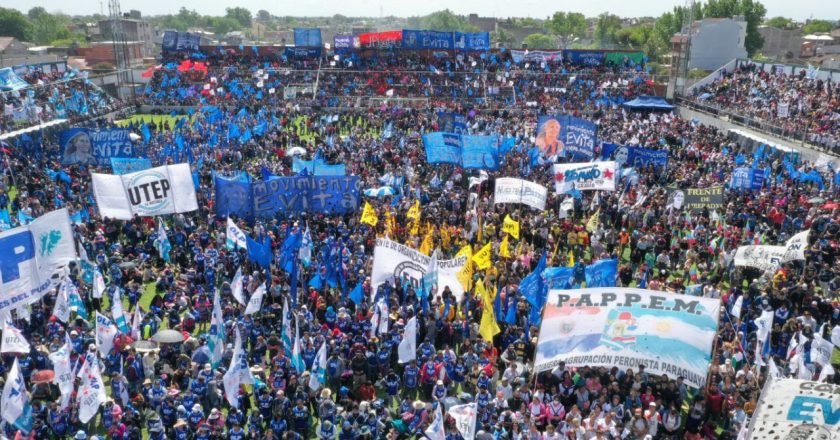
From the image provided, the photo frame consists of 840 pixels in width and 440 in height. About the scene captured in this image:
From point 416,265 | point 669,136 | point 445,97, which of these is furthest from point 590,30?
point 416,265

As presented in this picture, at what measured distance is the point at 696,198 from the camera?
18.8 metres

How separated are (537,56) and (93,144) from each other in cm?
3433

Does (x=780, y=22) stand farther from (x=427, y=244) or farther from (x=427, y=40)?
(x=427, y=244)

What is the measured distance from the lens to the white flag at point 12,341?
11102 mm

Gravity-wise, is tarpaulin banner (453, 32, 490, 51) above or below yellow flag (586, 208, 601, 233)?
above

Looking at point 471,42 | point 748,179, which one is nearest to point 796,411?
point 748,179

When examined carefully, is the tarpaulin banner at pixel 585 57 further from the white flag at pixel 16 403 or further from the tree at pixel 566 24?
the tree at pixel 566 24

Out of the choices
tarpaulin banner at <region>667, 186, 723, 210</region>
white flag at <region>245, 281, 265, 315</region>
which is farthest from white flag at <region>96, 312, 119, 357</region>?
tarpaulin banner at <region>667, 186, 723, 210</region>

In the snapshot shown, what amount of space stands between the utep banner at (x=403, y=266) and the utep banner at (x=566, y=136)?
11.2 meters

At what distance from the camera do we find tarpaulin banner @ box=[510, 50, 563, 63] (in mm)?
50875

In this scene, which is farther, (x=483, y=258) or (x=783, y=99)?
(x=783, y=99)

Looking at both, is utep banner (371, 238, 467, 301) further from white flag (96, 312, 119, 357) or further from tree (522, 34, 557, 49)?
tree (522, 34, 557, 49)

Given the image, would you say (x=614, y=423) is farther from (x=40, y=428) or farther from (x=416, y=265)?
(x=40, y=428)

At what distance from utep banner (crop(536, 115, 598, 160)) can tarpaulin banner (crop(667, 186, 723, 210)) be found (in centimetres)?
487
